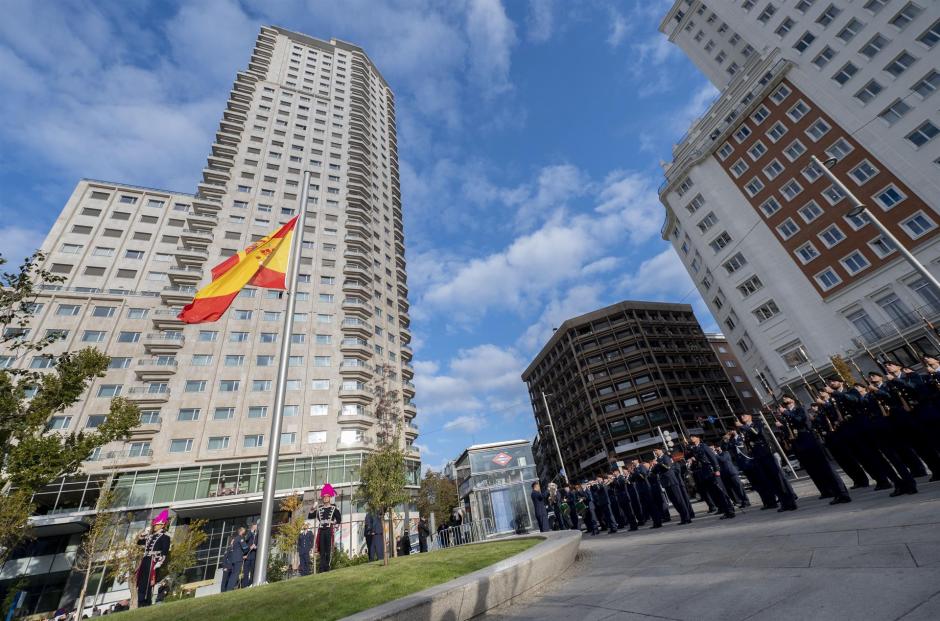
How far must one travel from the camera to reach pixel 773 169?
107 ft

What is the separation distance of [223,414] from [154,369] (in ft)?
23.7

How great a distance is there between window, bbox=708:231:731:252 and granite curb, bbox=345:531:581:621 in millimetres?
38085

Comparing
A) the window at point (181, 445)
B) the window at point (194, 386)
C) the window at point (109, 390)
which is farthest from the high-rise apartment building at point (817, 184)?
the window at point (109, 390)

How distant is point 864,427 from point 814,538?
4.41 meters

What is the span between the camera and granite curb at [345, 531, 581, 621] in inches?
147

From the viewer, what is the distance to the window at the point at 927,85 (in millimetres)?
25297

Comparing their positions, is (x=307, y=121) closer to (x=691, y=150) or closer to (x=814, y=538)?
(x=691, y=150)

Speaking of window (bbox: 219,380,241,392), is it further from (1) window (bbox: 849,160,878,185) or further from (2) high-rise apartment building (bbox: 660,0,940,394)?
(1) window (bbox: 849,160,878,185)

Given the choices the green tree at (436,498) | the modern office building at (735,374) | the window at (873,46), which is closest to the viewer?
the window at (873,46)

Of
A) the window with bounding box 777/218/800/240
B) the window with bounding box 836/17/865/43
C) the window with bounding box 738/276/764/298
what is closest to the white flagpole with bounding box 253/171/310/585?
the window with bounding box 738/276/764/298

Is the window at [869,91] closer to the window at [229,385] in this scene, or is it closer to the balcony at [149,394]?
the window at [229,385]

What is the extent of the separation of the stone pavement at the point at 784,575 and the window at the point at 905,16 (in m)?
38.6

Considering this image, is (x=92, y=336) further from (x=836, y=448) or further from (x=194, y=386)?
(x=836, y=448)

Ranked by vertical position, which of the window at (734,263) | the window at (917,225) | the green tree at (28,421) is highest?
the window at (734,263)
